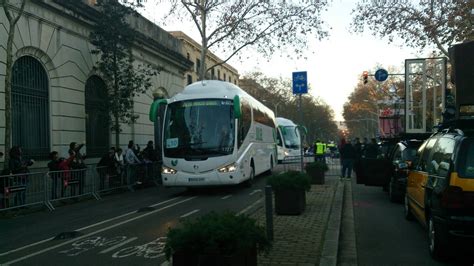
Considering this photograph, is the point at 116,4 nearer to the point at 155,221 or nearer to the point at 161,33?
the point at 161,33

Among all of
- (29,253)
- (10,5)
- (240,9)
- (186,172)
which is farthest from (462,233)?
(240,9)

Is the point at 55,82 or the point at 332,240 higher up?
the point at 55,82

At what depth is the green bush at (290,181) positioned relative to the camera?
1013 cm

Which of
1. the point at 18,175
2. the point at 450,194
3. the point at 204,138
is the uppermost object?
the point at 204,138

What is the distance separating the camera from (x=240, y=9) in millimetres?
27531

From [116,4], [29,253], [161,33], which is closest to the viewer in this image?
[29,253]

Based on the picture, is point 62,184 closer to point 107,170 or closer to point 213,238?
point 107,170

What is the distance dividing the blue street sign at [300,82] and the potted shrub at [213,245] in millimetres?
10009

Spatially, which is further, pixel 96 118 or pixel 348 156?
pixel 96 118

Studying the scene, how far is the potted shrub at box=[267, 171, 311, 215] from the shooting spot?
1003cm

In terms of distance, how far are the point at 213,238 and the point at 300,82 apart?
10464 millimetres

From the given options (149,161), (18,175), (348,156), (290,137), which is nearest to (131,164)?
(149,161)

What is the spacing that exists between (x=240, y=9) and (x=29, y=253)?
71.3 ft

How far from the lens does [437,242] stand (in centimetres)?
653
